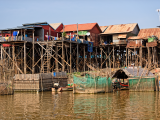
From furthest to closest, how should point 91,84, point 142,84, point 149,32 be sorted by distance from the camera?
point 149,32, point 142,84, point 91,84

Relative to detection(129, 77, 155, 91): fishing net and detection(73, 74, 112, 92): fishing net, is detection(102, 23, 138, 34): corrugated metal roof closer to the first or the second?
detection(129, 77, 155, 91): fishing net

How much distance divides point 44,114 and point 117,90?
17.5 m

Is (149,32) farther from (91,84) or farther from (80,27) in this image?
(91,84)

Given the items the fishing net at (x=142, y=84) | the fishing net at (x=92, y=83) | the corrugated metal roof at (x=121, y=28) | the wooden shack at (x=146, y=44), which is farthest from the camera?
the corrugated metal roof at (x=121, y=28)

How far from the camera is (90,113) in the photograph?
17688 millimetres

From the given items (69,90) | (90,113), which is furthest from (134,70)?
(90,113)

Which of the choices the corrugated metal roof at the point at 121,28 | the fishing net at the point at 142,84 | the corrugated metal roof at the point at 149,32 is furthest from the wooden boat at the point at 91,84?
the corrugated metal roof at the point at 121,28

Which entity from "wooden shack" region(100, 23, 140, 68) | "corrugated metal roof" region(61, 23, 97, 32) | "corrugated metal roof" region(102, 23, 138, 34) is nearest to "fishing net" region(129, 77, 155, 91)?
"wooden shack" region(100, 23, 140, 68)

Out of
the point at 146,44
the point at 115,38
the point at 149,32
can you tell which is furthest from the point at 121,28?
the point at 146,44

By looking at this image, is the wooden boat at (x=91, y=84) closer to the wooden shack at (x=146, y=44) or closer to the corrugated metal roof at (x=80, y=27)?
the wooden shack at (x=146, y=44)

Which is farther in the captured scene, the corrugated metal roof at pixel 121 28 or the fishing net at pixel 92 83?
the corrugated metal roof at pixel 121 28

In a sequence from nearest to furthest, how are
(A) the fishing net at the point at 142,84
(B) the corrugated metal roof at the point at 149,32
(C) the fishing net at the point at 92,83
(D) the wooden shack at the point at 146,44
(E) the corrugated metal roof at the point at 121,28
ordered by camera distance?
(C) the fishing net at the point at 92,83 → (A) the fishing net at the point at 142,84 → (D) the wooden shack at the point at 146,44 → (B) the corrugated metal roof at the point at 149,32 → (E) the corrugated metal roof at the point at 121,28

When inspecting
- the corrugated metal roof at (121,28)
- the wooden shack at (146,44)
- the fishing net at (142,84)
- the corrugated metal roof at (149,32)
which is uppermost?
the corrugated metal roof at (121,28)

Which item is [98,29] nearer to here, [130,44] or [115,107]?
[130,44]
